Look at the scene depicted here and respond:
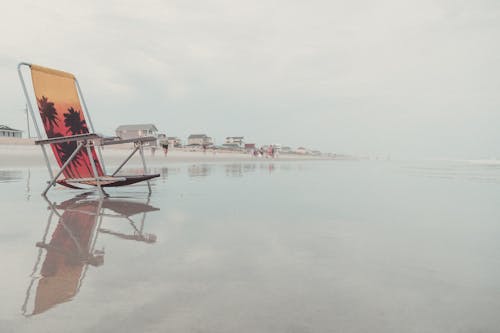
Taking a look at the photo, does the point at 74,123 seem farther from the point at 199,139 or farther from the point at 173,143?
the point at 199,139

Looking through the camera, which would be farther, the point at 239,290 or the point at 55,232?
the point at 55,232

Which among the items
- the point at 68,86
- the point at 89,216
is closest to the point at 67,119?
the point at 68,86

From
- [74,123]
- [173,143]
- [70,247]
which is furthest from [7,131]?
[70,247]

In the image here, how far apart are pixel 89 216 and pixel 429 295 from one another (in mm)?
4003

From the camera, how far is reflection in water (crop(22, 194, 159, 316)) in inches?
74.2

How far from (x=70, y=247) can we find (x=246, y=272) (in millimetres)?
1655

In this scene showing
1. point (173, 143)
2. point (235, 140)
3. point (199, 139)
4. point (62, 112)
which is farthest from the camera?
point (235, 140)

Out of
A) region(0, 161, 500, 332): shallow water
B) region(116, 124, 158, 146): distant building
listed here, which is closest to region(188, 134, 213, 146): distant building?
region(116, 124, 158, 146): distant building

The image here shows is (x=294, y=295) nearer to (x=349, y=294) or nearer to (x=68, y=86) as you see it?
(x=349, y=294)

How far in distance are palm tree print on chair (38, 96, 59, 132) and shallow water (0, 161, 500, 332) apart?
9.07ft

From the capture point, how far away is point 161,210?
188 inches

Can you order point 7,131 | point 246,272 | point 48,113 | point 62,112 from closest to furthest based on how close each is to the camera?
point 246,272
point 48,113
point 62,112
point 7,131

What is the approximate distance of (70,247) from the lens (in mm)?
2859

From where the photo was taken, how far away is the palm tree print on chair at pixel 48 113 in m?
6.66
